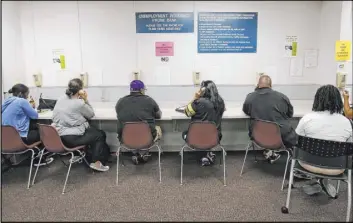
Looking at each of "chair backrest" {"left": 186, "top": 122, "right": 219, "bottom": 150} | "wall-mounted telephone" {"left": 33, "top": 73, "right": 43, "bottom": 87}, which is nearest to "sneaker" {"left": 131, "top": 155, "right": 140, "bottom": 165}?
"chair backrest" {"left": 186, "top": 122, "right": 219, "bottom": 150}

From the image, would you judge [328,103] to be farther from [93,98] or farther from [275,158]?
[93,98]

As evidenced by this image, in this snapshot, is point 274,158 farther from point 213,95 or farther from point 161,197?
point 161,197

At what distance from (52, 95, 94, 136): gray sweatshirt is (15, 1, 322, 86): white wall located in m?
1.18

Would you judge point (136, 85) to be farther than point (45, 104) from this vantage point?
No

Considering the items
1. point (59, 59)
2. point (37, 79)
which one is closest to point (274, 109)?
point (59, 59)

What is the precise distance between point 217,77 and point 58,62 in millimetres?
2270

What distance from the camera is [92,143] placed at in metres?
3.19

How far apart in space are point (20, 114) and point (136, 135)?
1.29m

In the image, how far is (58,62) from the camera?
13.4ft

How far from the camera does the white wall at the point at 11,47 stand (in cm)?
370

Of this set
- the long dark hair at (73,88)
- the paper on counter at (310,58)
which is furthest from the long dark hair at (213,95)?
the paper on counter at (310,58)

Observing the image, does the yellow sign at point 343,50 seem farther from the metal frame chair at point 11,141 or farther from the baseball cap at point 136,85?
the metal frame chair at point 11,141

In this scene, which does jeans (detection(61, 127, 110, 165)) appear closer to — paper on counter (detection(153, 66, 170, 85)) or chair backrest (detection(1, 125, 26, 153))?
chair backrest (detection(1, 125, 26, 153))

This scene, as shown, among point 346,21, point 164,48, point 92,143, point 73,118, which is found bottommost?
point 92,143
